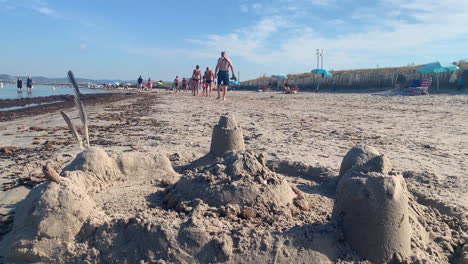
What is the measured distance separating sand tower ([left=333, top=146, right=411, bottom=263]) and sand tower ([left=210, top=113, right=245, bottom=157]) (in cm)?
189

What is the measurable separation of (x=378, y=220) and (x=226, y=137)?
2108 millimetres

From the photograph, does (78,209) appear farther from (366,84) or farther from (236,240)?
(366,84)

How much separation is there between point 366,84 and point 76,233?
26730mm

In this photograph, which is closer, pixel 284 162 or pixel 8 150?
pixel 284 162

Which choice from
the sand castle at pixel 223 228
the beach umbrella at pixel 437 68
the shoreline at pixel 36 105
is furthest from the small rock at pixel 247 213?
the beach umbrella at pixel 437 68

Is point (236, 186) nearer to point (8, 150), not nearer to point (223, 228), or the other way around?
point (223, 228)

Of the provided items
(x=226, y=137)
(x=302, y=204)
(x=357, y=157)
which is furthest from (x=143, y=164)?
(x=357, y=157)

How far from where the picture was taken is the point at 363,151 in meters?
3.44

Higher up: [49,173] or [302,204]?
[49,173]

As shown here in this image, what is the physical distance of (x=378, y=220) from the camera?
2.08 m

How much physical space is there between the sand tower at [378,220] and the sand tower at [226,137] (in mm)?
1890

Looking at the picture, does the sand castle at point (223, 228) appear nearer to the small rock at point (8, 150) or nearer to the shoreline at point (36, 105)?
the small rock at point (8, 150)

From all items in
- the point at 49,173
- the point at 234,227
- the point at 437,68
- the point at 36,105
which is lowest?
the point at 234,227

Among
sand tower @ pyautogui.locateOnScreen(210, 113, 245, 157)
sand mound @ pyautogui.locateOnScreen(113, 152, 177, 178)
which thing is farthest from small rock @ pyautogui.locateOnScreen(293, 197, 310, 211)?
sand mound @ pyautogui.locateOnScreen(113, 152, 177, 178)
